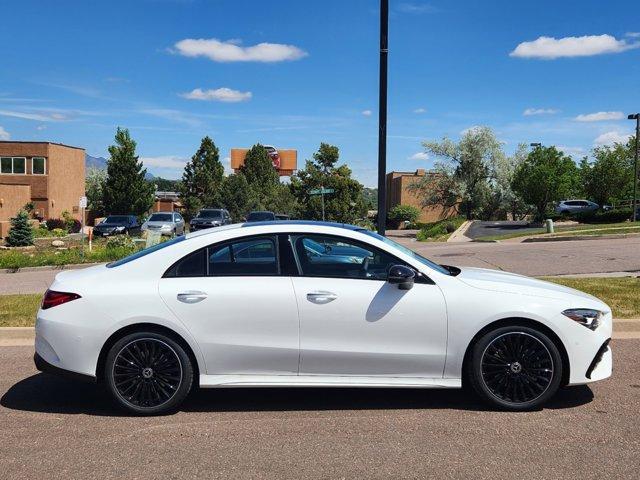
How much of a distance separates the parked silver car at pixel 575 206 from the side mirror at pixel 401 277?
1704 inches

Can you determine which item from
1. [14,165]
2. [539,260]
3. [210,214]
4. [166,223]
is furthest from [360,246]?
[14,165]

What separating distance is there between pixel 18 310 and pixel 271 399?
5.11m

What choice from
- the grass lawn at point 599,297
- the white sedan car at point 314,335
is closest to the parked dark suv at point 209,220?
Result: the grass lawn at point 599,297

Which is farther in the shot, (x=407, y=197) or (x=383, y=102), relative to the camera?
(x=407, y=197)

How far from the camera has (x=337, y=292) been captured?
470 cm

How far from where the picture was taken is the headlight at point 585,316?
4738 mm

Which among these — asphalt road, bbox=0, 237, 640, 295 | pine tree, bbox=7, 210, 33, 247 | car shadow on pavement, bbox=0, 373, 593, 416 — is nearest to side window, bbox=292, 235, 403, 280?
car shadow on pavement, bbox=0, 373, 593, 416

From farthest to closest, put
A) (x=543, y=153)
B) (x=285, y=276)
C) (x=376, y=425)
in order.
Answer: (x=543, y=153)
(x=285, y=276)
(x=376, y=425)

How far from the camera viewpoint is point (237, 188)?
181ft

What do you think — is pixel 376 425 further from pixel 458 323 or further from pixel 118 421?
pixel 118 421

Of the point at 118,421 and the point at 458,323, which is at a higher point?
the point at 458,323

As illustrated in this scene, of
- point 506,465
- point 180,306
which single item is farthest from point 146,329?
point 506,465

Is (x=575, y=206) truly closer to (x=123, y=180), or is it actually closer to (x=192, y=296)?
(x=123, y=180)

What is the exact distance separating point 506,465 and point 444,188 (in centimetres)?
5122
